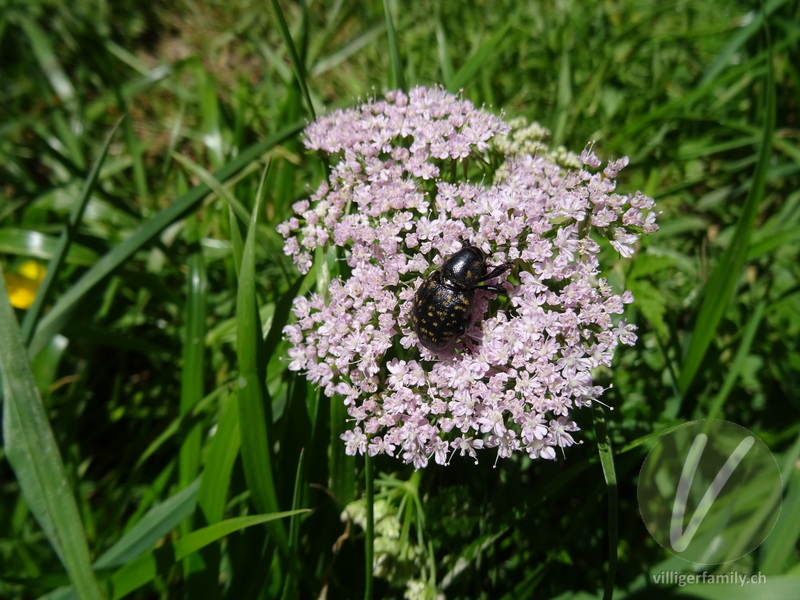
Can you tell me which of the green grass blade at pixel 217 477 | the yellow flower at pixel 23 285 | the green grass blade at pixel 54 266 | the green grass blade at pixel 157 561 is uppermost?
the yellow flower at pixel 23 285

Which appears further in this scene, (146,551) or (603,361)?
(146,551)

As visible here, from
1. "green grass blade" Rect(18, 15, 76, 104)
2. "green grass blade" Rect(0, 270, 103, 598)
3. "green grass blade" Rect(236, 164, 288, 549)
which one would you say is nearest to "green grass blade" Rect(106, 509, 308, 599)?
"green grass blade" Rect(236, 164, 288, 549)

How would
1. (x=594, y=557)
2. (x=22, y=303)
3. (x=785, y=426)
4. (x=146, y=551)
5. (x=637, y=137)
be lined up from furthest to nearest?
(x=637, y=137)
(x=22, y=303)
(x=785, y=426)
(x=594, y=557)
(x=146, y=551)

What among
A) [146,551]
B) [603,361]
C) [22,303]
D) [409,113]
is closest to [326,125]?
[409,113]

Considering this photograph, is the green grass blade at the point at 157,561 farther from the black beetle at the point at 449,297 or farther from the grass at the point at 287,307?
the black beetle at the point at 449,297

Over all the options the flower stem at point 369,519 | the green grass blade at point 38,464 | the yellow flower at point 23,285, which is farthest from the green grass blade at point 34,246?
the flower stem at point 369,519

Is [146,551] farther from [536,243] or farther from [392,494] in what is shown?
[536,243]

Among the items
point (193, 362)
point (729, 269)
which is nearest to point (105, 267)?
point (193, 362)

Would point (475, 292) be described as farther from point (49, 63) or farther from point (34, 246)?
point (49, 63)
